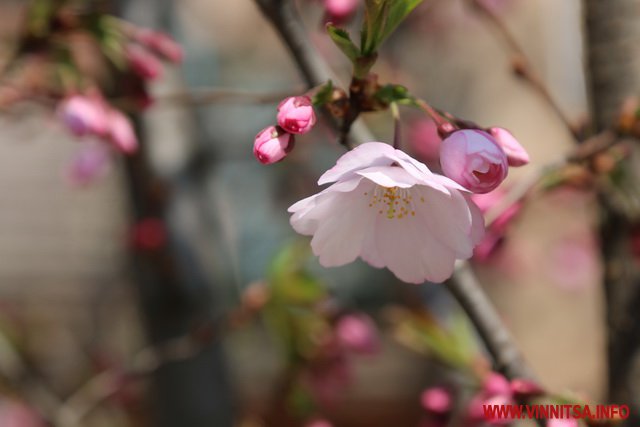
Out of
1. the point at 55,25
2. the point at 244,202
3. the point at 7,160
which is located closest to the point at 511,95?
the point at 244,202

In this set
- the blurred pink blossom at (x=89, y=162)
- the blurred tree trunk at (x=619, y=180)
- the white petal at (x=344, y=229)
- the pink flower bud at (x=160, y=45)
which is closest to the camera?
the white petal at (x=344, y=229)

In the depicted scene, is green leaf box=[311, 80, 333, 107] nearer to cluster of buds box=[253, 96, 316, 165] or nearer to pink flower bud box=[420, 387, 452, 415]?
cluster of buds box=[253, 96, 316, 165]

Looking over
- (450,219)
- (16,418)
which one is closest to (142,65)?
(450,219)

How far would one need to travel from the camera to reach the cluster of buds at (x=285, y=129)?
2.60 ft

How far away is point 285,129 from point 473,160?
7.9 inches

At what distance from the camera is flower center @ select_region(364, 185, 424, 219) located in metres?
0.99

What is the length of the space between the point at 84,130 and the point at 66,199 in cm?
479

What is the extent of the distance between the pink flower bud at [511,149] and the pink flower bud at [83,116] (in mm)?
824

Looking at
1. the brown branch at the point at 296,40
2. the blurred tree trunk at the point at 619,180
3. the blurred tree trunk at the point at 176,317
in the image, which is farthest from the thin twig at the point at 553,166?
the blurred tree trunk at the point at 176,317

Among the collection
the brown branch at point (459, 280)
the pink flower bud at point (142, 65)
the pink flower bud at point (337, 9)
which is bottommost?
the brown branch at point (459, 280)

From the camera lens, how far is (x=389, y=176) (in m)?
0.80

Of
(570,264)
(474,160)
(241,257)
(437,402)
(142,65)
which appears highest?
(142,65)

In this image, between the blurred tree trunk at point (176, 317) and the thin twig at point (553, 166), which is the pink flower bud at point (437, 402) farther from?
the blurred tree trunk at point (176, 317)

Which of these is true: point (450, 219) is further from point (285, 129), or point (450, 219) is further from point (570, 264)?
point (570, 264)
